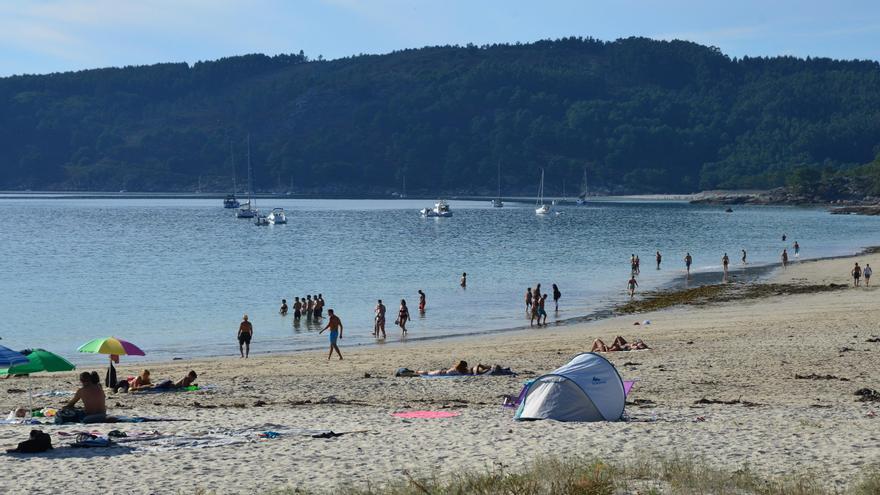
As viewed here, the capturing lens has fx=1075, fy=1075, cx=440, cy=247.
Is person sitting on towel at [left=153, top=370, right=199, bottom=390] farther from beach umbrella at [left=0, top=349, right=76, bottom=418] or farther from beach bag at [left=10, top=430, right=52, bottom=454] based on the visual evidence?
beach bag at [left=10, top=430, right=52, bottom=454]

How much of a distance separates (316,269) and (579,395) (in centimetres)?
4492

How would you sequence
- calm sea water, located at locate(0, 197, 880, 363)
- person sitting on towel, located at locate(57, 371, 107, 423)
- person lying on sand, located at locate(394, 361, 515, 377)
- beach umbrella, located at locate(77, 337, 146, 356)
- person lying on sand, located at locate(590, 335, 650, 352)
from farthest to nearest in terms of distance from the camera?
calm sea water, located at locate(0, 197, 880, 363), person lying on sand, located at locate(590, 335, 650, 352), person lying on sand, located at locate(394, 361, 515, 377), beach umbrella, located at locate(77, 337, 146, 356), person sitting on towel, located at locate(57, 371, 107, 423)

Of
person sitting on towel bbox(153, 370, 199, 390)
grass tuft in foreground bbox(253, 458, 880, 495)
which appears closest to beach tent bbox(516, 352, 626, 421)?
grass tuft in foreground bbox(253, 458, 880, 495)

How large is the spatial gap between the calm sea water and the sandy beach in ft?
25.6

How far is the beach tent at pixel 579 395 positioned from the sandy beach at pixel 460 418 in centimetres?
37

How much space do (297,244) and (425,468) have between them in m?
72.5

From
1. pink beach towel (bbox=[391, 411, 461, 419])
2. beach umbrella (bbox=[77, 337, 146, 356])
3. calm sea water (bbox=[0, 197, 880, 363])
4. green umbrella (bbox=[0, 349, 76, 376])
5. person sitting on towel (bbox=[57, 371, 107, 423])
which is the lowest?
calm sea water (bbox=[0, 197, 880, 363])

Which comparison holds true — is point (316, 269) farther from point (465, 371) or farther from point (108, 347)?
point (108, 347)

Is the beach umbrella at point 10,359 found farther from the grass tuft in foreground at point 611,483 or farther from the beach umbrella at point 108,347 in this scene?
the grass tuft in foreground at point 611,483

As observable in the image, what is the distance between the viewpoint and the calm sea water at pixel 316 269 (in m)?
34.5

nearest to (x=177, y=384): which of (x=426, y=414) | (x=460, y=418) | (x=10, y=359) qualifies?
(x=10, y=359)

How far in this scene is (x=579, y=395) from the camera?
14977 mm

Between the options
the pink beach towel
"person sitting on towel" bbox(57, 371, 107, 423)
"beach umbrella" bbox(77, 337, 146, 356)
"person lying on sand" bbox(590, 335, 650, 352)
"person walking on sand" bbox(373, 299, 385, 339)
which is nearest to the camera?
"person sitting on towel" bbox(57, 371, 107, 423)

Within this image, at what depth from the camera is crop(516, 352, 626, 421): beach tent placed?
49.0ft
